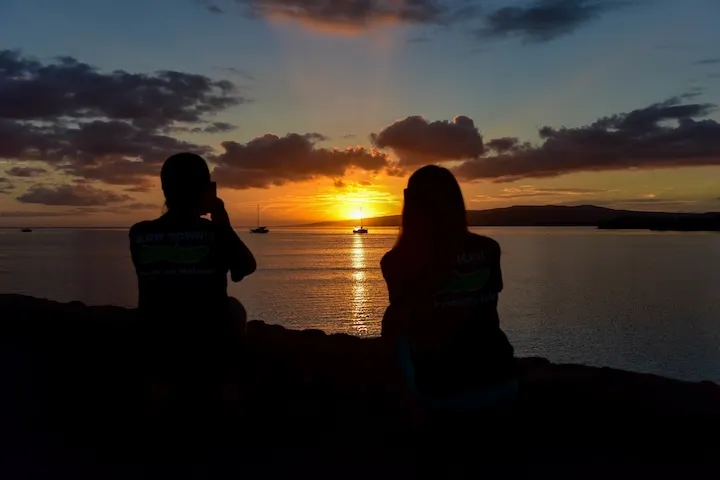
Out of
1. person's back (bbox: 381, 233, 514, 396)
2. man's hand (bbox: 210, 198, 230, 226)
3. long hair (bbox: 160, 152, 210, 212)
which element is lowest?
person's back (bbox: 381, 233, 514, 396)

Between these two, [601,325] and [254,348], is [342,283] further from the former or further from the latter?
[254,348]

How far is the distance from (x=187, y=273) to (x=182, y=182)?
0.60 meters

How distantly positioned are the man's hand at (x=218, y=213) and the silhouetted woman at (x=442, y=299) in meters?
1.39

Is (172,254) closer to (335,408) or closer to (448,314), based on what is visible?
(448,314)

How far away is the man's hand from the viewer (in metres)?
4.47

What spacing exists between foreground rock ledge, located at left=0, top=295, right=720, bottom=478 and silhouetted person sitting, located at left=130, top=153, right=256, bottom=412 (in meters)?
0.47

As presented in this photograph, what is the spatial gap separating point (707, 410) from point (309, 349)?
409cm

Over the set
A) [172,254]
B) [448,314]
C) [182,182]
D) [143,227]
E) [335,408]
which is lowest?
[335,408]

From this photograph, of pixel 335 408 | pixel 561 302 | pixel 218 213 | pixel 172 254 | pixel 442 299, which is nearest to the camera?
pixel 442 299

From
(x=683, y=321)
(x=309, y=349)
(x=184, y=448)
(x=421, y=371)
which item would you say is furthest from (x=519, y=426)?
(x=683, y=321)

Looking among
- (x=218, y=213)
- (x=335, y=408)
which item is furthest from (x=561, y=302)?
(x=218, y=213)

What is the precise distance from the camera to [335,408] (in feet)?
17.5

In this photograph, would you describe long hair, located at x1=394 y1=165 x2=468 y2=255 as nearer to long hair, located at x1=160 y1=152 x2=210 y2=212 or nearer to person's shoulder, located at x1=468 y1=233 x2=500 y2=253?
person's shoulder, located at x1=468 y1=233 x2=500 y2=253

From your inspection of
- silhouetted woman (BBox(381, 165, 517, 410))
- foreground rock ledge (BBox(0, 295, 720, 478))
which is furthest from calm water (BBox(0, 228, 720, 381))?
silhouetted woman (BBox(381, 165, 517, 410))
